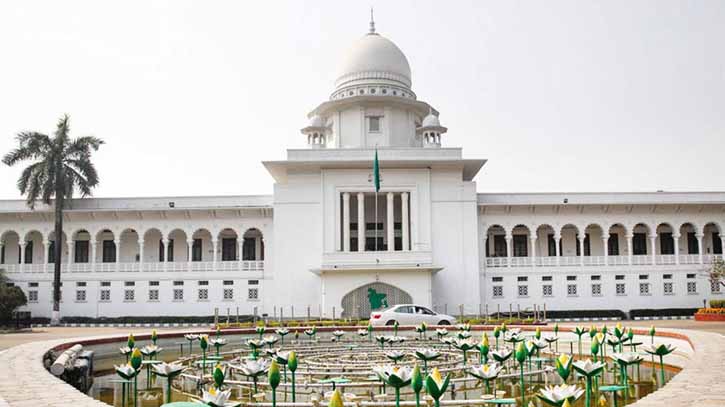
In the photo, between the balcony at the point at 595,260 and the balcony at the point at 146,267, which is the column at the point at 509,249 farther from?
the balcony at the point at 146,267

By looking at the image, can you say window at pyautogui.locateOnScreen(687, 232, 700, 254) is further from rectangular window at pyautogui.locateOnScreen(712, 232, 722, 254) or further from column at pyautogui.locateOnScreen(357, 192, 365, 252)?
column at pyautogui.locateOnScreen(357, 192, 365, 252)

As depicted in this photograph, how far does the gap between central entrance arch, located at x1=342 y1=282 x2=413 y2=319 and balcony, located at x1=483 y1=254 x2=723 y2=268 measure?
5.86m

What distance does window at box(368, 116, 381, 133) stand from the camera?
4056cm

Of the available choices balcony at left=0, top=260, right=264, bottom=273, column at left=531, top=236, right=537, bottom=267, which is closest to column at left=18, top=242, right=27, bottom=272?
balcony at left=0, top=260, right=264, bottom=273

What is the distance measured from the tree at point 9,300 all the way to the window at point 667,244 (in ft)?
115

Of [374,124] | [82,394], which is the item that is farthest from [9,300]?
[82,394]

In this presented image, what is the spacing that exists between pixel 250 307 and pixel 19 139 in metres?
14.8

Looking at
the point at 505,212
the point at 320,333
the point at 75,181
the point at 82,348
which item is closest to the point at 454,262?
the point at 505,212

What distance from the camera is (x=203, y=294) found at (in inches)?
1489

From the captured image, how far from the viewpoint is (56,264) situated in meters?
36.2

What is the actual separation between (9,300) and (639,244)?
34091 mm

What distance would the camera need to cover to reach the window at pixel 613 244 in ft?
135

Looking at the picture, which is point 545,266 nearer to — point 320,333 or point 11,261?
point 320,333

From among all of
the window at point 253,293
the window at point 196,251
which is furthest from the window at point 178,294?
the window at point 253,293
